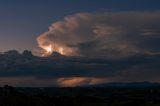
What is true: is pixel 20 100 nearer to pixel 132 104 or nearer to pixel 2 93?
pixel 2 93

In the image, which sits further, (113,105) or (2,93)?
(113,105)

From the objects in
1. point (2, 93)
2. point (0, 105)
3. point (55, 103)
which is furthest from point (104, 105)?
point (0, 105)

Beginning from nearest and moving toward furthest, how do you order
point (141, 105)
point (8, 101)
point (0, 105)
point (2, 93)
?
point (0, 105) → point (8, 101) → point (2, 93) → point (141, 105)

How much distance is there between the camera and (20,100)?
144 m

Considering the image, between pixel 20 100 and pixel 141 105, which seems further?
pixel 141 105

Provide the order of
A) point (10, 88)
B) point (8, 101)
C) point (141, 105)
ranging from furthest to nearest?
point (141, 105) → point (10, 88) → point (8, 101)

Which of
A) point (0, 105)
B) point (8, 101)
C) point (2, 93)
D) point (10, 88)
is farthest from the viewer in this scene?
point (10, 88)

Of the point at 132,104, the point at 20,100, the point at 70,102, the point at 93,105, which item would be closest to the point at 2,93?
the point at 20,100

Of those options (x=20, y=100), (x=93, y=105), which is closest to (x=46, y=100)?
(x=20, y=100)

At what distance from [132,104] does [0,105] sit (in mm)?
80266

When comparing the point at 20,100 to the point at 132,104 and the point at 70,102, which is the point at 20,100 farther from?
the point at 132,104

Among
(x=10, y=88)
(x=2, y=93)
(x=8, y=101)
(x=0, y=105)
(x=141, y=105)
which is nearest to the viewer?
(x=0, y=105)

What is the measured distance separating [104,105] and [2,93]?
4858 cm

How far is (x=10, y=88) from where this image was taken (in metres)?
178
